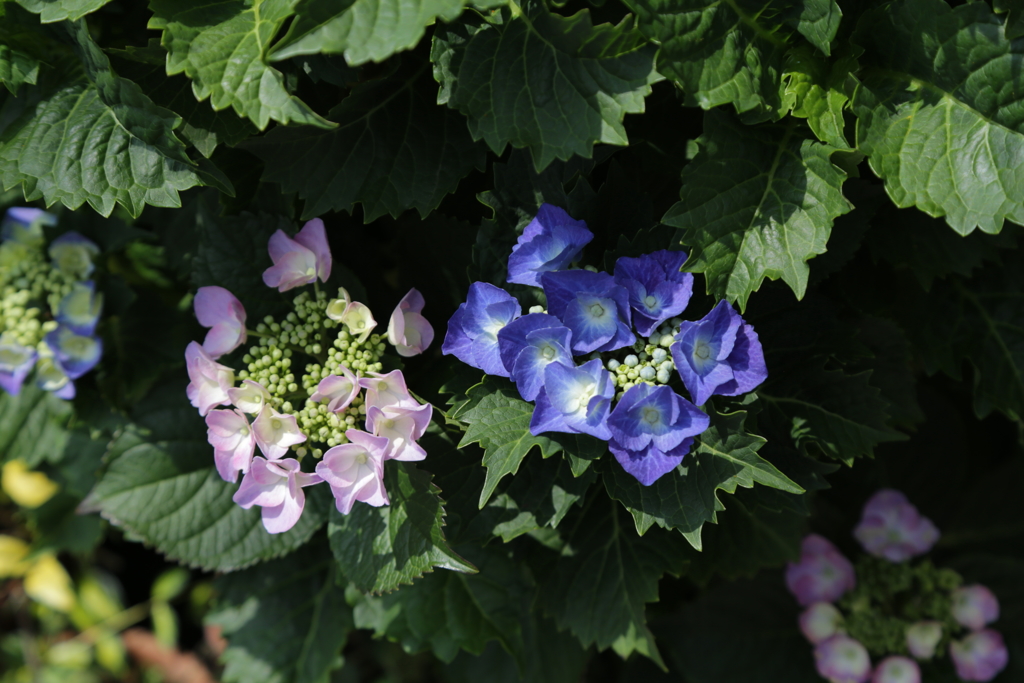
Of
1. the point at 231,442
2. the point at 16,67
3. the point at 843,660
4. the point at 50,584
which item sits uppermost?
the point at 16,67

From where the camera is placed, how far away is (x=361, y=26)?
2.23 feet

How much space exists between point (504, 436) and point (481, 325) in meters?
0.14

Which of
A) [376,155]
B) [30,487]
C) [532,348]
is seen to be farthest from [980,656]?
[30,487]

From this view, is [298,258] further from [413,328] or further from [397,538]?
[397,538]

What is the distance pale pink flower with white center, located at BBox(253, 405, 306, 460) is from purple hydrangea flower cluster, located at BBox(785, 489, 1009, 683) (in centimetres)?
99

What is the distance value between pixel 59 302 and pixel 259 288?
1.23ft

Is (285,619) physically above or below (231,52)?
below

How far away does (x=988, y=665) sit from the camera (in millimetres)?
1295

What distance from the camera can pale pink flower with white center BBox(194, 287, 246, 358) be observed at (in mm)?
941

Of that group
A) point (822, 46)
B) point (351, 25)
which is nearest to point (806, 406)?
point (822, 46)

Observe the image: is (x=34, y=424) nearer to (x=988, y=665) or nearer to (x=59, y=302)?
(x=59, y=302)

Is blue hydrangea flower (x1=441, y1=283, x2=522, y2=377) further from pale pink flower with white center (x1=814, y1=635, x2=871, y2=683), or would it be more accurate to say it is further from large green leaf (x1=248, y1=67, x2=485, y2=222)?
pale pink flower with white center (x1=814, y1=635, x2=871, y2=683)

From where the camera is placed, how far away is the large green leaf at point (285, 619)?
129 cm

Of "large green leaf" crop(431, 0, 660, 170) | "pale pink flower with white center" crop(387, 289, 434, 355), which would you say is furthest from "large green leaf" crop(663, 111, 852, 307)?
"pale pink flower with white center" crop(387, 289, 434, 355)
